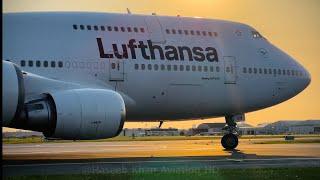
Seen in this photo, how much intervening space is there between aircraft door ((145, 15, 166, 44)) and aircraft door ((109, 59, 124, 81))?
66.2 inches

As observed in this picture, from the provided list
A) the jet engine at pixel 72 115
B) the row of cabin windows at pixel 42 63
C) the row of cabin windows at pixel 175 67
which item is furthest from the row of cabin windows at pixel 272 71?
the jet engine at pixel 72 115

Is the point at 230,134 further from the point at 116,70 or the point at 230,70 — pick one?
the point at 116,70

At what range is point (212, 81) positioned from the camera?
21391 millimetres

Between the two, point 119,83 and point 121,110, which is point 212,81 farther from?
point 121,110

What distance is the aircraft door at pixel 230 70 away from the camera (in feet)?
71.2

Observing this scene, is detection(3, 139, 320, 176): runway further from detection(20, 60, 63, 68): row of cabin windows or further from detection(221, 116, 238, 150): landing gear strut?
detection(20, 60, 63, 68): row of cabin windows

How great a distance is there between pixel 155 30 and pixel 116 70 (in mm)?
2335

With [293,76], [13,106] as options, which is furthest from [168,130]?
[13,106]

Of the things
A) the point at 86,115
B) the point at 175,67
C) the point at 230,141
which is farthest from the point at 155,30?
the point at 86,115

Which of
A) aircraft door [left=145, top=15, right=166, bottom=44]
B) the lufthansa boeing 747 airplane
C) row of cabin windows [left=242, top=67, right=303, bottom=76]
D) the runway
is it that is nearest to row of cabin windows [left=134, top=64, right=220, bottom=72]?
the lufthansa boeing 747 airplane

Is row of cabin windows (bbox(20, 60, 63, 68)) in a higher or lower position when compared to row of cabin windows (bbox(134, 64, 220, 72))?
lower

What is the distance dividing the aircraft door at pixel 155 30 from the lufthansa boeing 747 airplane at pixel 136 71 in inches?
1.7

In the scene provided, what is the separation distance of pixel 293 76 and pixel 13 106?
13.8m

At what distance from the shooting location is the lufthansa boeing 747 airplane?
1488 cm
